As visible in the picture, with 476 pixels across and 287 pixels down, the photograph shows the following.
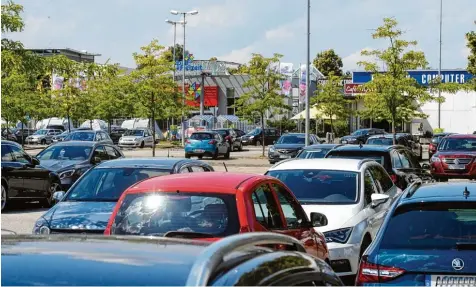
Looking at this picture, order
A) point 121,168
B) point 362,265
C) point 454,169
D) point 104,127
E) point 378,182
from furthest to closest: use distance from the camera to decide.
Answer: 1. point 104,127
2. point 454,169
3. point 378,182
4. point 121,168
5. point 362,265

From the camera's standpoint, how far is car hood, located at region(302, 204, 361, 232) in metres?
10.6

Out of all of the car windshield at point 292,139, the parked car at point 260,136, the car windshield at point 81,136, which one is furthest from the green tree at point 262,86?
the parked car at point 260,136

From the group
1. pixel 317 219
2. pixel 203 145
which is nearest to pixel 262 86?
pixel 203 145

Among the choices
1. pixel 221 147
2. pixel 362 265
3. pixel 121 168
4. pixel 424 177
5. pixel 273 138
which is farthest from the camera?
pixel 273 138

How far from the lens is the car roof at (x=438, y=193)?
7.18 m

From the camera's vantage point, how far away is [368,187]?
477 inches

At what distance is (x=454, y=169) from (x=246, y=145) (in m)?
39.3

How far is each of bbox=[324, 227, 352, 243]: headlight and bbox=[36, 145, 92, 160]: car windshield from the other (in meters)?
12.4

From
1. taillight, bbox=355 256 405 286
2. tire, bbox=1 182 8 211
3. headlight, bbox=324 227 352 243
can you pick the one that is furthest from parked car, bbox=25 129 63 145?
taillight, bbox=355 256 405 286

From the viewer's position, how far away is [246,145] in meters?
67.0

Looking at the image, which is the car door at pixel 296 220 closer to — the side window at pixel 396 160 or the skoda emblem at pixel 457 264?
the skoda emblem at pixel 457 264

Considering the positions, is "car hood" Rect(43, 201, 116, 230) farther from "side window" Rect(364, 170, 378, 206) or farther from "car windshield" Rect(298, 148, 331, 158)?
"car windshield" Rect(298, 148, 331, 158)

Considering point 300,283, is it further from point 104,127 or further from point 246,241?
point 104,127

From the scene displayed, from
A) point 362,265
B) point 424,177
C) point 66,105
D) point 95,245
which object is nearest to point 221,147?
point 66,105
